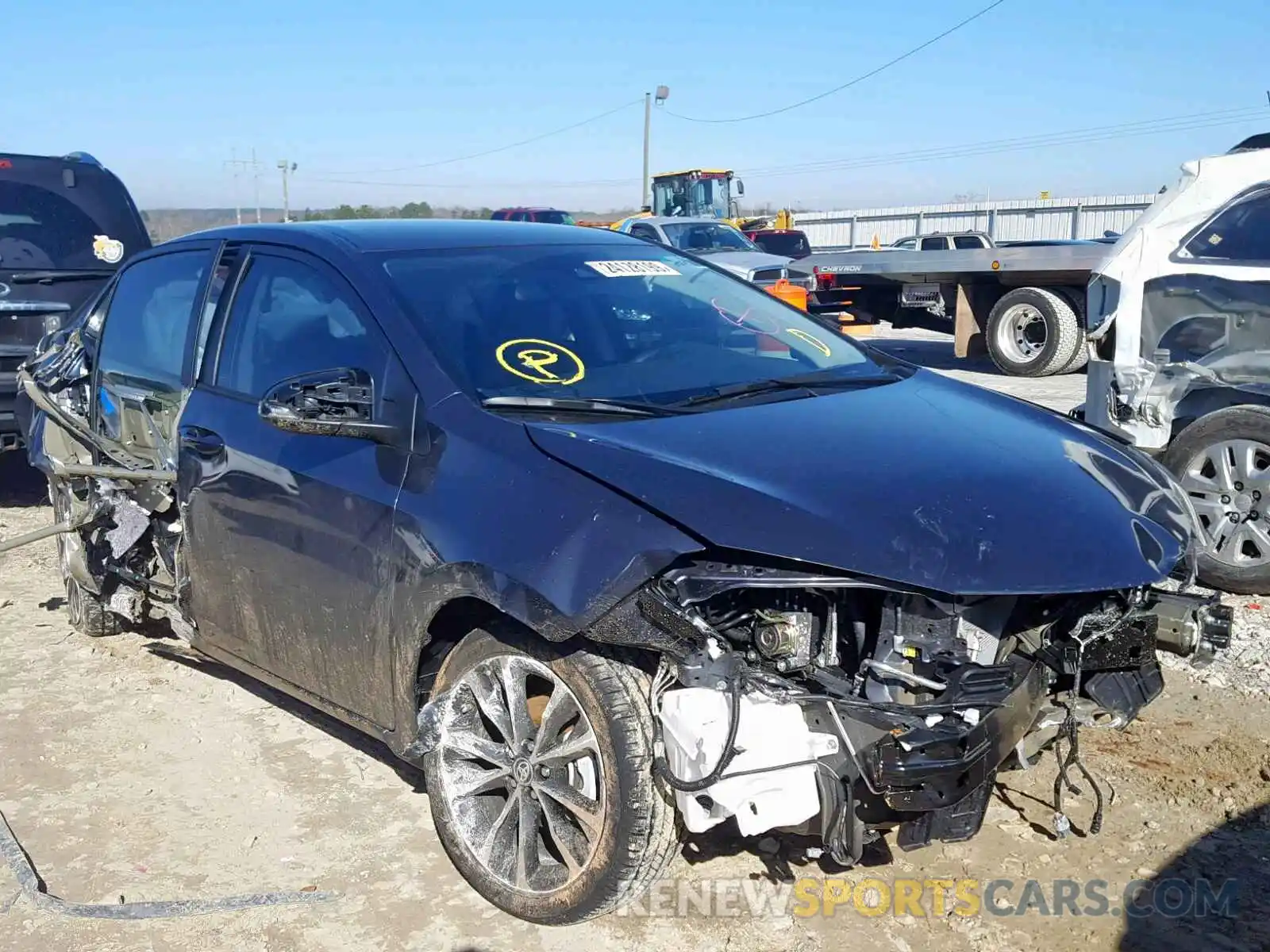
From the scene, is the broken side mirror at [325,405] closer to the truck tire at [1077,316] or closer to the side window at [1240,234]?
the side window at [1240,234]

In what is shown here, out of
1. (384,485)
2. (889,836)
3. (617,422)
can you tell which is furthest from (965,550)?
(384,485)

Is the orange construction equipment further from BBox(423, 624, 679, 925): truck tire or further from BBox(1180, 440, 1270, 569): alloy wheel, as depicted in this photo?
BBox(423, 624, 679, 925): truck tire

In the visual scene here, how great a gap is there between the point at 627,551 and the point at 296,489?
1.32m

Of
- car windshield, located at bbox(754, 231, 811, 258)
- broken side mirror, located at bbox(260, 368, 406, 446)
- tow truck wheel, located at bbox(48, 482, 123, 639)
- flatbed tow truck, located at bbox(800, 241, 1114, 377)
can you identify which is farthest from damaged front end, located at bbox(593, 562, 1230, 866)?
car windshield, located at bbox(754, 231, 811, 258)

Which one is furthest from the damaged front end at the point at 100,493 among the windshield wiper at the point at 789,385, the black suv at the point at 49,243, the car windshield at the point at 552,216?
the car windshield at the point at 552,216

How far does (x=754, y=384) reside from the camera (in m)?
3.60

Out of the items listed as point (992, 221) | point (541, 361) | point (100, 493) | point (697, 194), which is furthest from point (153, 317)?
point (992, 221)

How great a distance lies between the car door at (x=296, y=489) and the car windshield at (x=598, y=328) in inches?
8.7

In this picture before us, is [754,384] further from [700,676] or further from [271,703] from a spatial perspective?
[271,703]

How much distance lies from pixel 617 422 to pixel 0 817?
2.39 meters

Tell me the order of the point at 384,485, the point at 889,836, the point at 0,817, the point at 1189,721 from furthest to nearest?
the point at 1189,721 → the point at 0,817 → the point at 889,836 → the point at 384,485

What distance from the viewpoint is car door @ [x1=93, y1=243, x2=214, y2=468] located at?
4.42 m

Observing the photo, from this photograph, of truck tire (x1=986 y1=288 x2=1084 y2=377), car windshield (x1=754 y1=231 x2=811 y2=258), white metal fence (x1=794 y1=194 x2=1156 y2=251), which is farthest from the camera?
white metal fence (x1=794 y1=194 x2=1156 y2=251)

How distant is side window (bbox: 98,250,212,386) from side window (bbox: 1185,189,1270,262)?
15.1 feet
